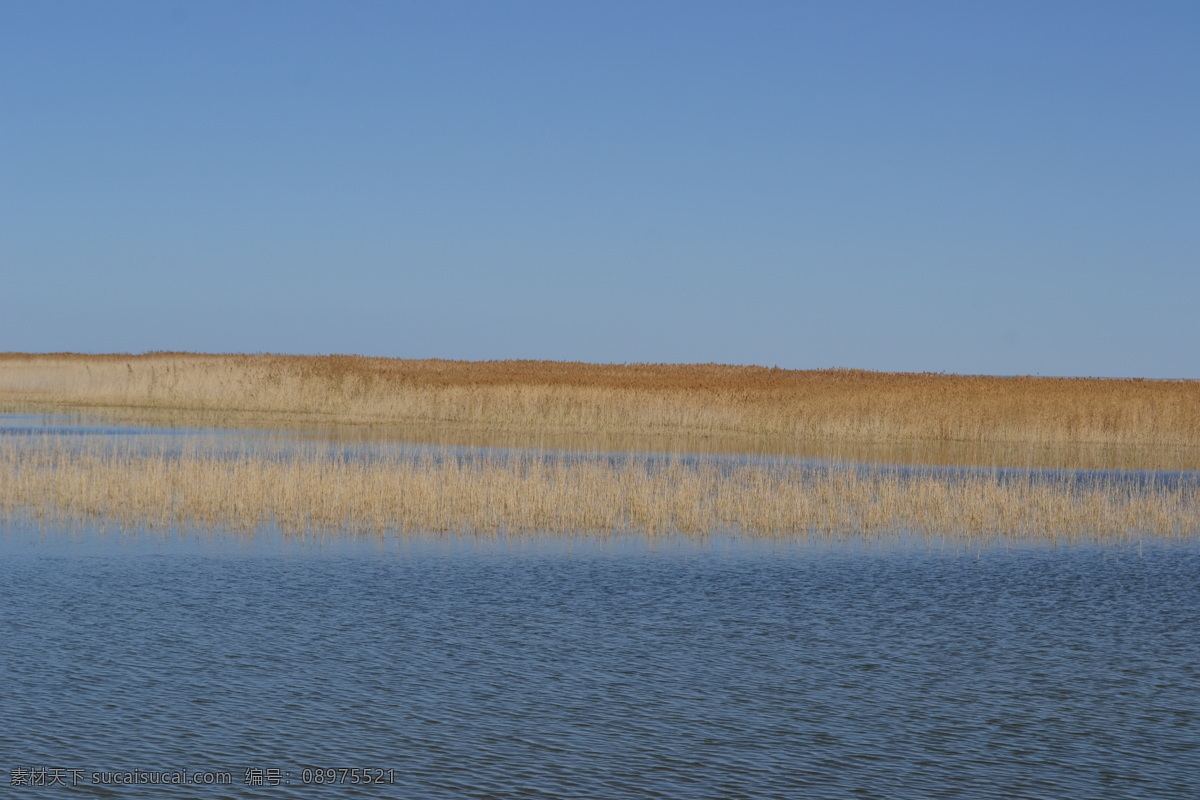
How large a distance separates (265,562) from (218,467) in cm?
548

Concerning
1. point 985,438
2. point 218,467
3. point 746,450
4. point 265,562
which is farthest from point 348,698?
point 985,438

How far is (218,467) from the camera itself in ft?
55.0

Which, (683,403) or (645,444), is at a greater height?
(683,403)

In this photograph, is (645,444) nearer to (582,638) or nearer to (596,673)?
(582,638)

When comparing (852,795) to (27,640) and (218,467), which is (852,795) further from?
(218,467)

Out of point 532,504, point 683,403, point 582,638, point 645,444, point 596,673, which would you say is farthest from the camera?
point 683,403

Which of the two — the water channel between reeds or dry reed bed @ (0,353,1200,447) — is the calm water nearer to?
the water channel between reeds

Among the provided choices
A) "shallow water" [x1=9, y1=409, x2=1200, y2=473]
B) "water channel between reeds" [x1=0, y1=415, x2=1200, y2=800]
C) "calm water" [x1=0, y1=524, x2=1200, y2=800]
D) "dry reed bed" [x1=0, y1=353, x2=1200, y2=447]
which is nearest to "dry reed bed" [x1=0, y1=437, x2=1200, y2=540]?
"water channel between reeds" [x1=0, y1=415, x2=1200, y2=800]

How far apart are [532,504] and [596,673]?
746cm

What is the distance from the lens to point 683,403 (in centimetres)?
3344

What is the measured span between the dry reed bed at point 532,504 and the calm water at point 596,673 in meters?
2.07

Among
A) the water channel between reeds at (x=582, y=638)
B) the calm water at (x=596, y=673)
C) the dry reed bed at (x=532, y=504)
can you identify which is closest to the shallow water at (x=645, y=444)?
the dry reed bed at (x=532, y=504)

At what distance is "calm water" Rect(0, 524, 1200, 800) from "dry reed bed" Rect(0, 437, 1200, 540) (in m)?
2.07

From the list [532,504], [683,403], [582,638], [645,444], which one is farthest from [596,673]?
[683,403]
